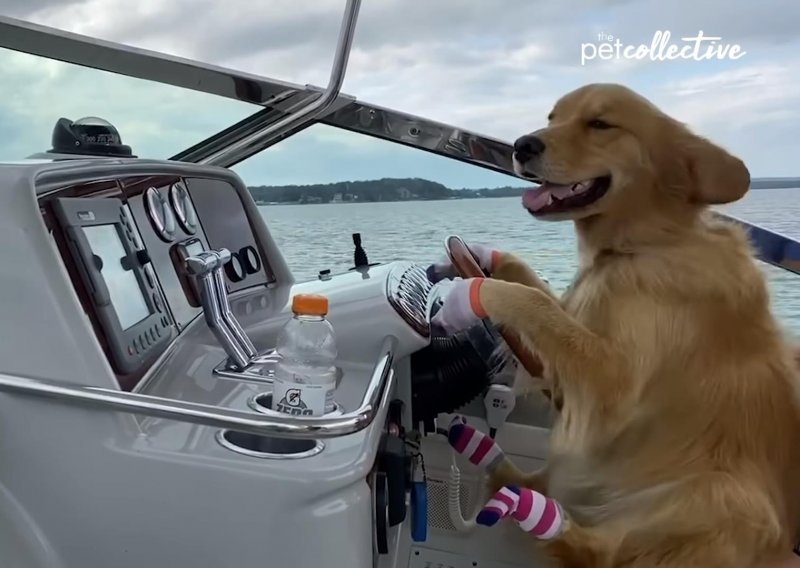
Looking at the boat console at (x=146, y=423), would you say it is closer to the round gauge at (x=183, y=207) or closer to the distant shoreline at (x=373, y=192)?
the round gauge at (x=183, y=207)

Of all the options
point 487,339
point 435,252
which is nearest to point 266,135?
point 435,252

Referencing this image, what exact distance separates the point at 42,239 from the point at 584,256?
1.11 meters

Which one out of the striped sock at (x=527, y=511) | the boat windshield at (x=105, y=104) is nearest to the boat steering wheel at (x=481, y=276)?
the striped sock at (x=527, y=511)

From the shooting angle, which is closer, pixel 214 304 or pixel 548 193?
pixel 214 304

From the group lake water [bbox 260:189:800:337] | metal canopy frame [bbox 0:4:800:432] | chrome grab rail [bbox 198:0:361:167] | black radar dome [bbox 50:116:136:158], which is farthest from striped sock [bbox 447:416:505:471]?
chrome grab rail [bbox 198:0:361:167]

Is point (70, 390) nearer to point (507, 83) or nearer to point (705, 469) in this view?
point (705, 469)

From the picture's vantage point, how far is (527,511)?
1266 millimetres

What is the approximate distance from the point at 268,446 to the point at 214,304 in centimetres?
27

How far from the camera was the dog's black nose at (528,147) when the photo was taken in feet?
4.80

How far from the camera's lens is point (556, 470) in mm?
1556

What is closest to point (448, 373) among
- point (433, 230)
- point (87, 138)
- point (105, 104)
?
point (87, 138)

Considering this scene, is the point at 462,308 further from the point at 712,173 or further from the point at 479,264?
the point at 712,173

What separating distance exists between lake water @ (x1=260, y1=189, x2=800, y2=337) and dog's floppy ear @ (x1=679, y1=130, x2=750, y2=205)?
0.29 meters

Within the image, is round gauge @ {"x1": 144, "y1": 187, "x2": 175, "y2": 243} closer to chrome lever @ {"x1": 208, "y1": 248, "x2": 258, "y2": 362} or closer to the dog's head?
chrome lever @ {"x1": 208, "y1": 248, "x2": 258, "y2": 362}
